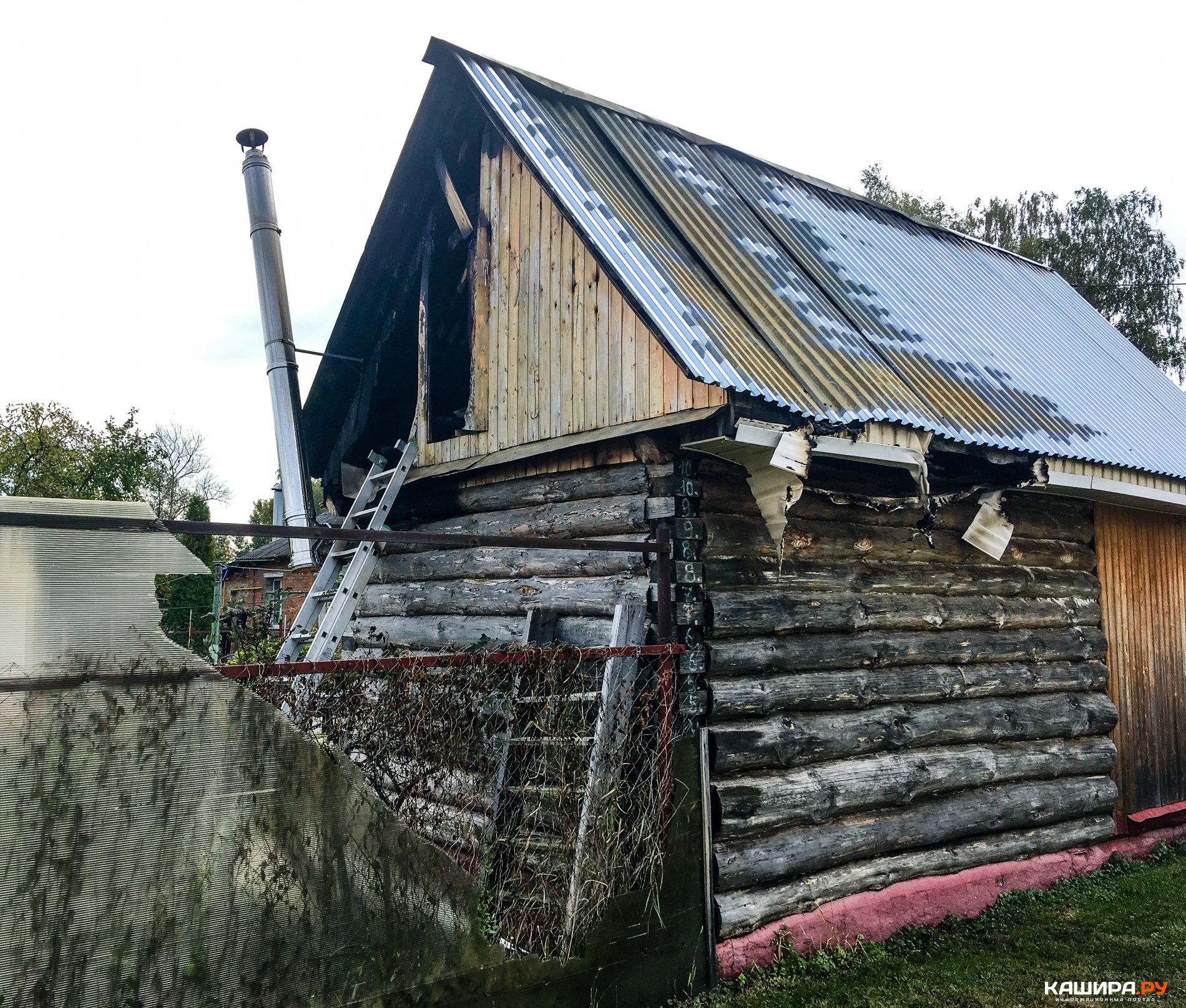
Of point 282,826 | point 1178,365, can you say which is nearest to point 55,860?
point 282,826

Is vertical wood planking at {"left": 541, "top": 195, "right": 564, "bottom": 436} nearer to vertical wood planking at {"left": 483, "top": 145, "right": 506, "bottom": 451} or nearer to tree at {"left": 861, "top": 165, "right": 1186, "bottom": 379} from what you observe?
vertical wood planking at {"left": 483, "top": 145, "right": 506, "bottom": 451}

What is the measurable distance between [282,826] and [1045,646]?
6485 millimetres

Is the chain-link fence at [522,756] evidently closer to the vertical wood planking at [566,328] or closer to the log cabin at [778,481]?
the log cabin at [778,481]

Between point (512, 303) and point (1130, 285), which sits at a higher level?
point (1130, 285)

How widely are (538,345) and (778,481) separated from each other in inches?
89.3

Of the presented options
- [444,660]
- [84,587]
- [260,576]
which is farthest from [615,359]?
[260,576]

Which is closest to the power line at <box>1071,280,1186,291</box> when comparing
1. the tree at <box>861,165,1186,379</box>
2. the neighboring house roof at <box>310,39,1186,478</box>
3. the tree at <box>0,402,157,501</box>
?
the tree at <box>861,165,1186,379</box>

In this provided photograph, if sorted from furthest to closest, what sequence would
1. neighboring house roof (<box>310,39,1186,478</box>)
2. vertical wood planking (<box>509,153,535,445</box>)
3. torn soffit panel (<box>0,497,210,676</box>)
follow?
vertical wood planking (<box>509,153,535,445</box>) → neighboring house roof (<box>310,39,1186,478</box>) → torn soffit panel (<box>0,497,210,676</box>)

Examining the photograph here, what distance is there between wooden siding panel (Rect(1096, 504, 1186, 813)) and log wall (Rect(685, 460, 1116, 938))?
0.44 m

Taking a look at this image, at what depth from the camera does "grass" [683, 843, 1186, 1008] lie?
16.0ft

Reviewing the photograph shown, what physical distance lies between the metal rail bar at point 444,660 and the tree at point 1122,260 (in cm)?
2411

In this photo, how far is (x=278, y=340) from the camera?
9180 mm

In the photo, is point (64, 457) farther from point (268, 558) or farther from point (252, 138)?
point (252, 138)

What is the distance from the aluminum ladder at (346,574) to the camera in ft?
21.9
